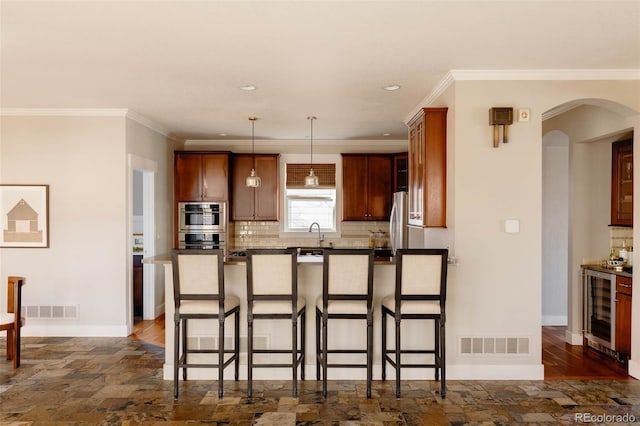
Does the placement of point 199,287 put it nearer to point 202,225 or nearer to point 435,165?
point 435,165

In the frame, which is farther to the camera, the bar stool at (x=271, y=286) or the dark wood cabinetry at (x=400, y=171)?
the dark wood cabinetry at (x=400, y=171)

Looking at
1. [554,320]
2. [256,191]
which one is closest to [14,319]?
[256,191]

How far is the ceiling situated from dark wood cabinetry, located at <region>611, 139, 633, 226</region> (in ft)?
3.54

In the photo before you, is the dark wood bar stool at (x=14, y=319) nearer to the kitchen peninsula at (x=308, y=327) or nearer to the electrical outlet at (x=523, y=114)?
the kitchen peninsula at (x=308, y=327)

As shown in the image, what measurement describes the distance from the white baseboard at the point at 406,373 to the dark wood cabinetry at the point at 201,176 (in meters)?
3.67

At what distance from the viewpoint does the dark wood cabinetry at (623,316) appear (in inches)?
166

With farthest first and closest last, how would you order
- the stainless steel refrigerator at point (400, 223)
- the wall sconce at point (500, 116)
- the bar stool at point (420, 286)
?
the stainless steel refrigerator at point (400, 223) < the wall sconce at point (500, 116) < the bar stool at point (420, 286)

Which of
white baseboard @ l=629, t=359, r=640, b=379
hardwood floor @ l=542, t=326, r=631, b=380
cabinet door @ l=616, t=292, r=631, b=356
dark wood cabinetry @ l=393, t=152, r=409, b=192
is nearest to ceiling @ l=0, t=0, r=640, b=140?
cabinet door @ l=616, t=292, r=631, b=356

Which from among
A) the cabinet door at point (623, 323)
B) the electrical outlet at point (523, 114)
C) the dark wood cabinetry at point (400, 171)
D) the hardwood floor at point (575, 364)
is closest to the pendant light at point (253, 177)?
the dark wood cabinetry at point (400, 171)

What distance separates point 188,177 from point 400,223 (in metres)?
3.37

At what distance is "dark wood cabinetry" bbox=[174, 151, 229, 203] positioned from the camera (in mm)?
7258

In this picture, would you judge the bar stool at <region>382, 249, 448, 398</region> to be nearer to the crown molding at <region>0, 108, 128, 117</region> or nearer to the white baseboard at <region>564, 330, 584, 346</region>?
the white baseboard at <region>564, 330, 584, 346</region>

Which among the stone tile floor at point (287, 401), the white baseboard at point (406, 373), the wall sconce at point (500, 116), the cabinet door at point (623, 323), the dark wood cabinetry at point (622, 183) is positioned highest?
the wall sconce at point (500, 116)

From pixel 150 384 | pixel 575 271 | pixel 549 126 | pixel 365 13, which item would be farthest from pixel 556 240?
pixel 150 384
